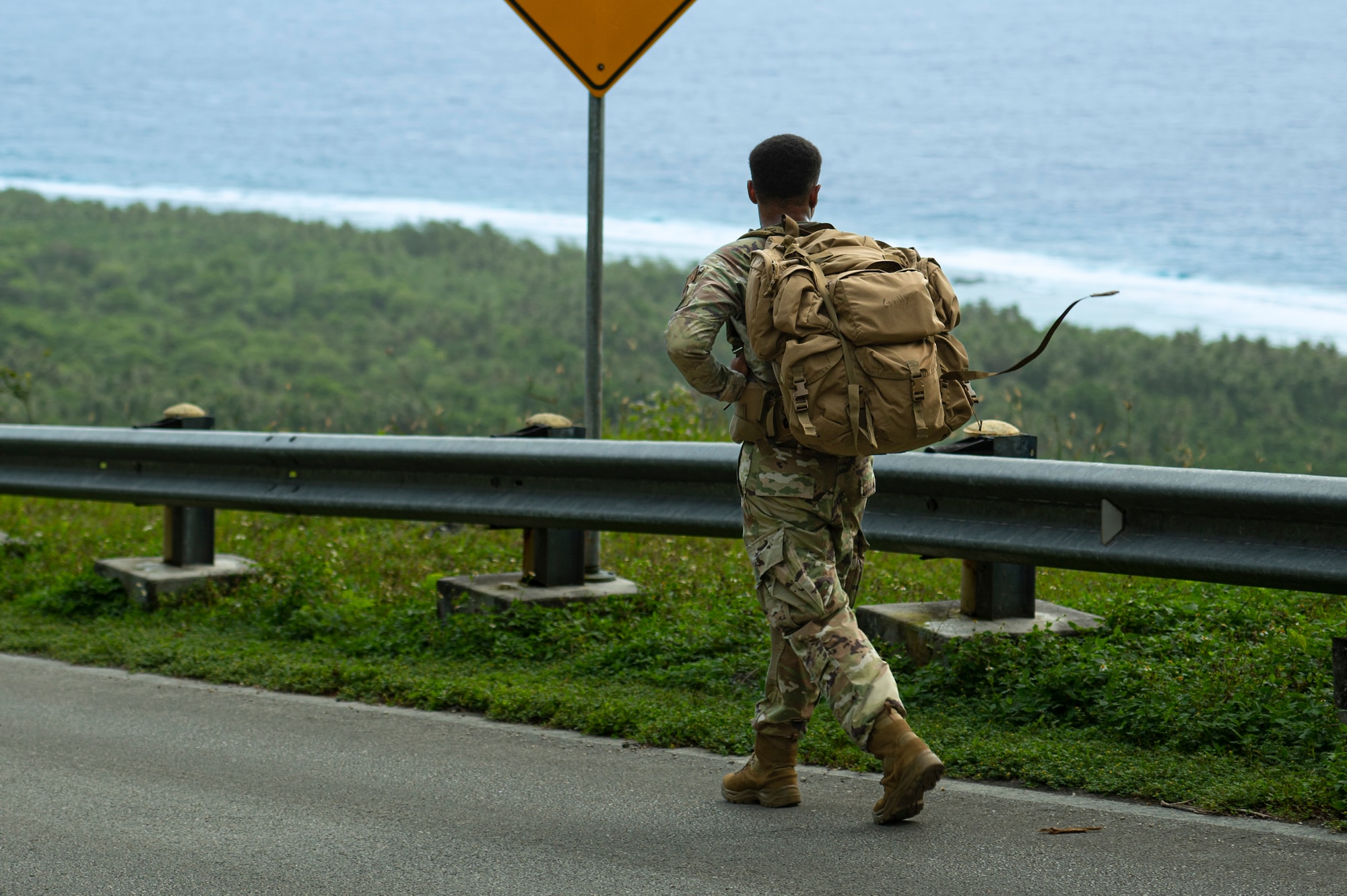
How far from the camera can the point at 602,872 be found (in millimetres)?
3582

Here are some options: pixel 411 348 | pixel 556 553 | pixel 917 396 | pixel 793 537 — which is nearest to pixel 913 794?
pixel 793 537

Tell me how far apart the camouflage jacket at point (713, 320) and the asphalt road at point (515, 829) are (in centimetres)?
125

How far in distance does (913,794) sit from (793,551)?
29.2 inches

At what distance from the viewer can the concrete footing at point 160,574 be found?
267 inches

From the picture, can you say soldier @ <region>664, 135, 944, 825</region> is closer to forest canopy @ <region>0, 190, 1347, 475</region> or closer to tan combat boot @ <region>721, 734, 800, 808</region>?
tan combat boot @ <region>721, 734, 800, 808</region>

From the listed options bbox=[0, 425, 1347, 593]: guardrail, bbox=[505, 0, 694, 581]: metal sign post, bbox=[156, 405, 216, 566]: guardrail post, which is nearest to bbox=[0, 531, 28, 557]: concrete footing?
bbox=[0, 425, 1347, 593]: guardrail

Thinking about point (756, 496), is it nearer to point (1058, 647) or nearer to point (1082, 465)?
point (1082, 465)

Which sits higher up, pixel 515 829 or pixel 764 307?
pixel 764 307

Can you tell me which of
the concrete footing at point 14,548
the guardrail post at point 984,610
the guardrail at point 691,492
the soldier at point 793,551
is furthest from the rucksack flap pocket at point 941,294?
the concrete footing at point 14,548

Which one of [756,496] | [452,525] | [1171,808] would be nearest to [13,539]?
[452,525]

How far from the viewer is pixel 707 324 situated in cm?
380

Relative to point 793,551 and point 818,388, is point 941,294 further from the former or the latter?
point 793,551

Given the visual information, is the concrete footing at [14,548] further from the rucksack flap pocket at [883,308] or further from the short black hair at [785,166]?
the rucksack flap pocket at [883,308]

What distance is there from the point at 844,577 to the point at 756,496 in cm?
40
